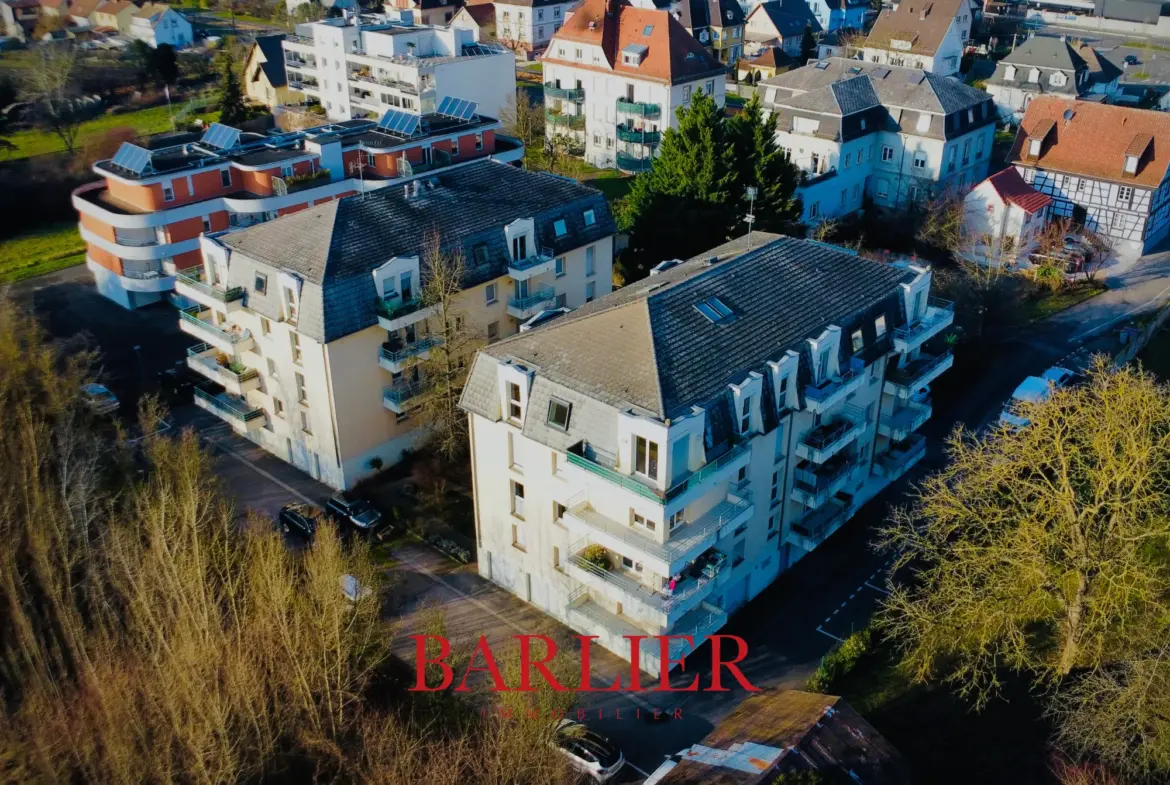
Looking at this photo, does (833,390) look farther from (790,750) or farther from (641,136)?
(641,136)

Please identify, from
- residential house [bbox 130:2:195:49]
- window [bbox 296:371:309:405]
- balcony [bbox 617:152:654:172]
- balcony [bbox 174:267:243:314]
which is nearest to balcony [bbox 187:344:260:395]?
balcony [bbox 174:267:243:314]

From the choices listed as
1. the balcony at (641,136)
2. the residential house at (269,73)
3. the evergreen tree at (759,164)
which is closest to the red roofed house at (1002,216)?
the evergreen tree at (759,164)

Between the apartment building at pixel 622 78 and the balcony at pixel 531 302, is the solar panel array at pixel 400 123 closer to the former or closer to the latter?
the balcony at pixel 531 302

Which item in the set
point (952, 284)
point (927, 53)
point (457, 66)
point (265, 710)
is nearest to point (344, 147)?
point (457, 66)

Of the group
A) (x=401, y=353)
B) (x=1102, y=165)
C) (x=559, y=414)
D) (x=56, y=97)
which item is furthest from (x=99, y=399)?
(x=1102, y=165)

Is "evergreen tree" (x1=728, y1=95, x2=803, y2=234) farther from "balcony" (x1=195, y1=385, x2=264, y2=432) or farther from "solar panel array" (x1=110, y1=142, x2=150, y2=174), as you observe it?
"solar panel array" (x1=110, y1=142, x2=150, y2=174)

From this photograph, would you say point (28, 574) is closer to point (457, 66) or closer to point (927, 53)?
point (457, 66)
